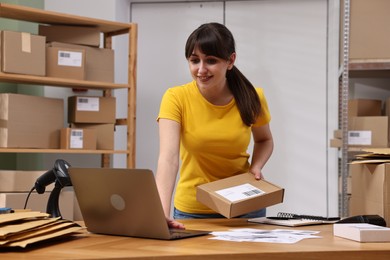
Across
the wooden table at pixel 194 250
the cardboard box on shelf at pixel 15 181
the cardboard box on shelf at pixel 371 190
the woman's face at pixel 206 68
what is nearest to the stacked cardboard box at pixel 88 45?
the cardboard box on shelf at pixel 15 181

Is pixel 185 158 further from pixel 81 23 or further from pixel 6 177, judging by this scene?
pixel 81 23

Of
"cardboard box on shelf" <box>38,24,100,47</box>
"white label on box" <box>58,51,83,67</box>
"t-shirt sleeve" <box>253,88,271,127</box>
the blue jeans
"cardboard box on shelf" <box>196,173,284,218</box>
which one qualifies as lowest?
the blue jeans

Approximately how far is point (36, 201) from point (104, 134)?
0.59 meters

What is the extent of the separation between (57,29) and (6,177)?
903mm

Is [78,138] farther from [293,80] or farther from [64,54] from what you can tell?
[293,80]

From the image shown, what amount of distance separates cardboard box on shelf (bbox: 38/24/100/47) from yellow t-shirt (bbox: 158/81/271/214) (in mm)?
1581

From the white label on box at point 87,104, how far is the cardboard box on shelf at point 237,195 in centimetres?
179

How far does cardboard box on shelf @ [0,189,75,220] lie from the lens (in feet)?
10.3

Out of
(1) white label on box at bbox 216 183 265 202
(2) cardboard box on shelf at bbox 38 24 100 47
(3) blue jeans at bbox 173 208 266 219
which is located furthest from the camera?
(2) cardboard box on shelf at bbox 38 24 100 47

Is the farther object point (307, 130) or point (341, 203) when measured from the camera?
point (307, 130)

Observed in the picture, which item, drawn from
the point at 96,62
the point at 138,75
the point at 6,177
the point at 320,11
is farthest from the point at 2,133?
the point at 320,11

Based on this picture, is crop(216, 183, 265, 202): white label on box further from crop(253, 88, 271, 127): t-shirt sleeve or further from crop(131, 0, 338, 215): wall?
crop(131, 0, 338, 215): wall

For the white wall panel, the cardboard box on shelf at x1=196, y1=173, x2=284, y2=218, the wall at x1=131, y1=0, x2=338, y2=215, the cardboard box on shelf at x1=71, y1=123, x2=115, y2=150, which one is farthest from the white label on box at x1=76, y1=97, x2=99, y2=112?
the cardboard box on shelf at x1=196, y1=173, x2=284, y2=218

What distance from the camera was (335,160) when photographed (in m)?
3.91
